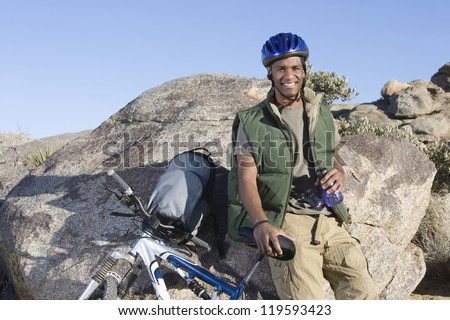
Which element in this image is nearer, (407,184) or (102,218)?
(102,218)

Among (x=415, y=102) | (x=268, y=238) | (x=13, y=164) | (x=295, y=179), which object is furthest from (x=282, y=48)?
(x=415, y=102)

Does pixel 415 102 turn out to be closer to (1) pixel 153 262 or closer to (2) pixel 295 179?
(2) pixel 295 179

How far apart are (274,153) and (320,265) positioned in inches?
38.7

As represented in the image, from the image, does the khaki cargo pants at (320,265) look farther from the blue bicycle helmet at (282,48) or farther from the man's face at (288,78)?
the blue bicycle helmet at (282,48)

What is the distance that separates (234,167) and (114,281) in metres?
1.35

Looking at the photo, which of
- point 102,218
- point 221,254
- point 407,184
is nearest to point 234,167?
point 221,254

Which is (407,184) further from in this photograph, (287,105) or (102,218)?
(102,218)

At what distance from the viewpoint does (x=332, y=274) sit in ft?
15.4

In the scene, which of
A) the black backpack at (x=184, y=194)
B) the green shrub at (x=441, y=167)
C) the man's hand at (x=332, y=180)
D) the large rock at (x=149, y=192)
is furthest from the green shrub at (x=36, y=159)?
A: the green shrub at (x=441, y=167)

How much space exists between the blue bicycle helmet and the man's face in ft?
0.18

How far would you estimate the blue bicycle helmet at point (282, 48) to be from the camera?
462 cm

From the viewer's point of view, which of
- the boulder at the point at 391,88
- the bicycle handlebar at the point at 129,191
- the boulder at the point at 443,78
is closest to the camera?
the bicycle handlebar at the point at 129,191

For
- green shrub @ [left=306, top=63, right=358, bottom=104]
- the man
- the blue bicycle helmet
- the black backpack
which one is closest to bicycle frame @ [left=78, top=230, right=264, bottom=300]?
the black backpack

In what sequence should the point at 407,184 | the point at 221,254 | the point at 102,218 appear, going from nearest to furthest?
the point at 221,254 < the point at 102,218 < the point at 407,184
